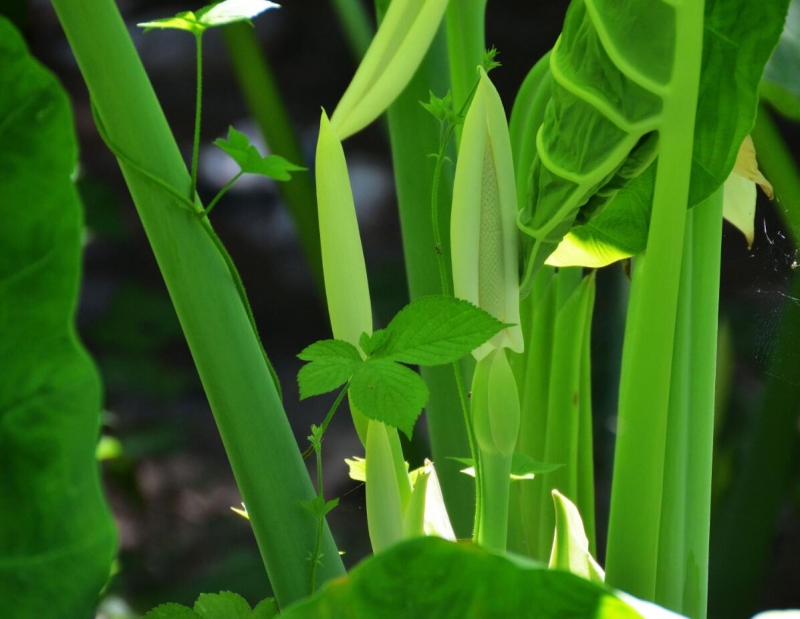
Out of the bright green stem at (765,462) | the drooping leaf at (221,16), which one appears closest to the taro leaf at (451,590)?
the drooping leaf at (221,16)

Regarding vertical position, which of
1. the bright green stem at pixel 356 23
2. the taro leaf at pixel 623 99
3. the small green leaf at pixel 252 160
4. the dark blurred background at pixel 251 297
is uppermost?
the bright green stem at pixel 356 23

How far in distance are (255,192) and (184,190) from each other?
0.90 m

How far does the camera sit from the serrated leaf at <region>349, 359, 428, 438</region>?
27 cm

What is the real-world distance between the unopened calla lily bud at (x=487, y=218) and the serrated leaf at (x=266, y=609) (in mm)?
141

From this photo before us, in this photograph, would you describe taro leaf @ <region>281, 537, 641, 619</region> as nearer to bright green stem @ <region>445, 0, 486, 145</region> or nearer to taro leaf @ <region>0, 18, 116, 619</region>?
taro leaf @ <region>0, 18, 116, 619</region>

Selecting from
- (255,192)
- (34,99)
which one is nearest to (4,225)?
(34,99)

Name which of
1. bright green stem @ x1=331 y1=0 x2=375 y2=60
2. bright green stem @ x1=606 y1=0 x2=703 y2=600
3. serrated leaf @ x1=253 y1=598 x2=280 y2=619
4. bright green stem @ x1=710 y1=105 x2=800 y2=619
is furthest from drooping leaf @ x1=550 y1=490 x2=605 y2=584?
bright green stem @ x1=331 y1=0 x2=375 y2=60

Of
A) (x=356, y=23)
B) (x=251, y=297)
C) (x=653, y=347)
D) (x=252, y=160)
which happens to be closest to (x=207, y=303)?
(x=252, y=160)

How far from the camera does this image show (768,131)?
550 mm

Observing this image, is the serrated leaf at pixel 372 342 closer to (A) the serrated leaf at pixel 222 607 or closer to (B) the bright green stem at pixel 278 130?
(A) the serrated leaf at pixel 222 607

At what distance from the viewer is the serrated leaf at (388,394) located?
27cm

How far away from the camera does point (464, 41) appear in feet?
1.33

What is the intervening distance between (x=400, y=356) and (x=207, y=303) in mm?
78

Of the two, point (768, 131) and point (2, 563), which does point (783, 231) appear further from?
point (2, 563)
